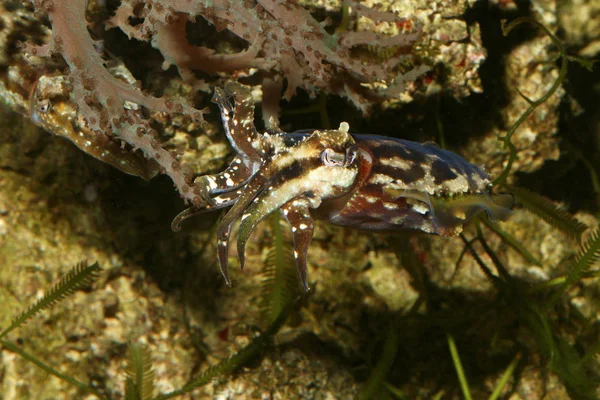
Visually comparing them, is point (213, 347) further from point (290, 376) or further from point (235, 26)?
point (235, 26)

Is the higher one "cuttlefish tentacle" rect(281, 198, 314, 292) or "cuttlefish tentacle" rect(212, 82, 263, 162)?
"cuttlefish tentacle" rect(212, 82, 263, 162)

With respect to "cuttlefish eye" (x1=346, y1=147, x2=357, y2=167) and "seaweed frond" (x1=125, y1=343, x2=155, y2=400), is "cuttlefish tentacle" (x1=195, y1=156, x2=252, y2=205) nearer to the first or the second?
"cuttlefish eye" (x1=346, y1=147, x2=357, y2=167)

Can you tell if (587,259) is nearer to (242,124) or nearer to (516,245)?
(516,245)

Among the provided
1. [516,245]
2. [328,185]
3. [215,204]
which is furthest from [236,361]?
[516,245]

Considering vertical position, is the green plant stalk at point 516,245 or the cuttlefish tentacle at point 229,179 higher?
the green plant stalk at point 516,245

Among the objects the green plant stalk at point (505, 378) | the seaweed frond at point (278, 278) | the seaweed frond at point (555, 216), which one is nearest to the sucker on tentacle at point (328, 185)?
the seaweed frond at point (278, 278)

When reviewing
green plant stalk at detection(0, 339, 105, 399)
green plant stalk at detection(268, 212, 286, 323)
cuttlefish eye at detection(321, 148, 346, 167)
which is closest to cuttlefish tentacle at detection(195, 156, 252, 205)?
cuttlefish eye at detection(321, 148, 346, 167)

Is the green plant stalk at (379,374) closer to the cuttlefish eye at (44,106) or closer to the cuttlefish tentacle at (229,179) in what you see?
the cuttlefish tentacle at (229,179)
